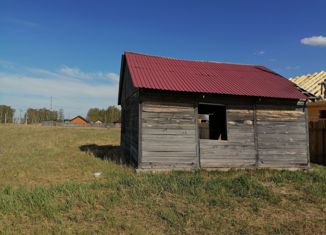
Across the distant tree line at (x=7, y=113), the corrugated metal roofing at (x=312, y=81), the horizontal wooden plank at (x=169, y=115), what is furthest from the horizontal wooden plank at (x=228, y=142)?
the distant tree line at (x=7, y=113)

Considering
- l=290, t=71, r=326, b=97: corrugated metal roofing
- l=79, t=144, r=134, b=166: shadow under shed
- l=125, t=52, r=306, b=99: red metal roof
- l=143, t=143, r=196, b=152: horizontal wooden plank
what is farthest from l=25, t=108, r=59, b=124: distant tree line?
l=143, t=143, r=196, b=152: horizontal wooden plank

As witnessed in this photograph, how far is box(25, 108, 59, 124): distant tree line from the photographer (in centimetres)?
11162

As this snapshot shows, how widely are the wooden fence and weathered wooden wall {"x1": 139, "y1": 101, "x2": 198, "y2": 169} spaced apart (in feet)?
24.1

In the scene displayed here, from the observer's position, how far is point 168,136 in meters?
13.1

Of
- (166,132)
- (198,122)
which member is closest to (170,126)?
(166,132)

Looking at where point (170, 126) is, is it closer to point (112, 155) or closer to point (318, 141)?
point (112, 155)

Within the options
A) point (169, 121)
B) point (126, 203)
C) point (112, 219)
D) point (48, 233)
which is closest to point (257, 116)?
point (169, 121)

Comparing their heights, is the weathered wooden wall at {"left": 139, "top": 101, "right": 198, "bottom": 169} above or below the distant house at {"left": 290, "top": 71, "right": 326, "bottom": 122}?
below

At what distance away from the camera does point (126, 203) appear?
832 cm

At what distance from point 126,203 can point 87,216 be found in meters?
1.27

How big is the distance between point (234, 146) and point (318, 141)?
573 cm

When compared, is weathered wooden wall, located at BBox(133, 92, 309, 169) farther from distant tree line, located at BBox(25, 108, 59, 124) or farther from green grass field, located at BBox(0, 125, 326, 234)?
distant tree line, located at BBox(25, 108, 59, 124)

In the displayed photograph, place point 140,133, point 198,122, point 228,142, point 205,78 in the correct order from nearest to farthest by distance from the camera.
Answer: point 140,133, point 228,142, point 198,122, point 205,78

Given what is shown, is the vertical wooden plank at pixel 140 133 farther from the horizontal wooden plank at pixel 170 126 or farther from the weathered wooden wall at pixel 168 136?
the horizontal wooden plank at pixel 170 126
